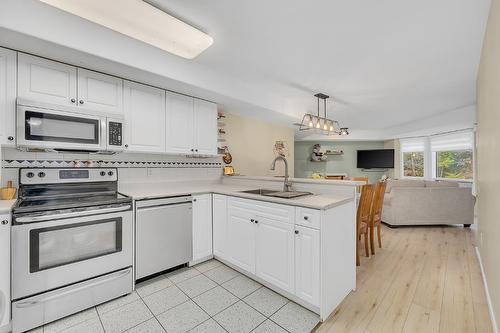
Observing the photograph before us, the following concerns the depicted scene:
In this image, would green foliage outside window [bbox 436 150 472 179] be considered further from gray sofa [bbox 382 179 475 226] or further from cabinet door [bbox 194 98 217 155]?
cabinet door [bbox 194 98 217 155]

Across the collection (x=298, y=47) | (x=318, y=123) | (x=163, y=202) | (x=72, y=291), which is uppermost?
(x=298, y=47)

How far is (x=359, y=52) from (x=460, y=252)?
3012 mm

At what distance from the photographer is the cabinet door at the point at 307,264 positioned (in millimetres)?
1775

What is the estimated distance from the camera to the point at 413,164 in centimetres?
664

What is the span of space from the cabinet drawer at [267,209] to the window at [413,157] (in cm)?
628

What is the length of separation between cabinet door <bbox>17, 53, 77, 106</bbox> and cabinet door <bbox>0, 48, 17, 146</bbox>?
0.13ft

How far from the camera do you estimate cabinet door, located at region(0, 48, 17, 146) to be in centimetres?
183

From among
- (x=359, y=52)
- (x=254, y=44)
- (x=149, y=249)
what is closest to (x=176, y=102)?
(x=254, y=44)

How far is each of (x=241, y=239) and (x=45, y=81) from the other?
233 cm

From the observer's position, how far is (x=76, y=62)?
2115mm

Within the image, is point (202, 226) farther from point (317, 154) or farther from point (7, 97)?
point (317, 154)

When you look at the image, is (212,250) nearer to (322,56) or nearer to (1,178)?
(1,178)

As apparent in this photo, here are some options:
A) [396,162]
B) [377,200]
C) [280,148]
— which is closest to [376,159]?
[396,162]

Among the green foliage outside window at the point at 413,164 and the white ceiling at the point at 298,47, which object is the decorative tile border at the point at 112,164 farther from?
the green foliage outside window at the point at 413,164
